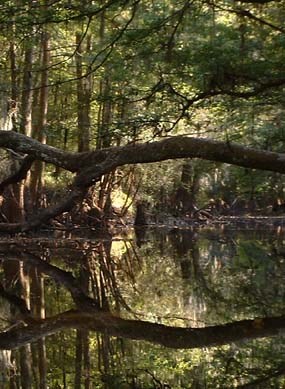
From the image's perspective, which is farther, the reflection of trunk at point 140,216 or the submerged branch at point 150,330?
the reflection of trunk at point 140,216

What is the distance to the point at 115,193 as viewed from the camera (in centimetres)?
2103

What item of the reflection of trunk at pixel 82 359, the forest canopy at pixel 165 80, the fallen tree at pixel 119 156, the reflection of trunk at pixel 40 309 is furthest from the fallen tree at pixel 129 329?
the fallen tree at pixel 119 156

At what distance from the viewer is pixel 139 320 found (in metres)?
6.04

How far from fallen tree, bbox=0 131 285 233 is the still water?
122 centimetres

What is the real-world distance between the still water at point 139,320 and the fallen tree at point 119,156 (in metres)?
1.22

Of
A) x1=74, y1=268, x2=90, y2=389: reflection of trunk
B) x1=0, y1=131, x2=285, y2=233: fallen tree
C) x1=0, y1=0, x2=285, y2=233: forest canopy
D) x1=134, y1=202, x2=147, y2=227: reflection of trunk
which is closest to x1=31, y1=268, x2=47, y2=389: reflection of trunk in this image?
x1=74, y1=268, x2=90, y2=389: reflection of trunk

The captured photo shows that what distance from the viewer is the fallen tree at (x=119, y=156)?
9.98 metres

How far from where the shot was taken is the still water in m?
4.24

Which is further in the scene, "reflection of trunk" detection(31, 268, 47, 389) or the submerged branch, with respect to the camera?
the submerged branch

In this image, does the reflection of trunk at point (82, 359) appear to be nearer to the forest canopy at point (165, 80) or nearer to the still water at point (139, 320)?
the still water at point (139, 320)

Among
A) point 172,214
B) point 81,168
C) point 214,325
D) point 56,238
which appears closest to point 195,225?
point 172,214

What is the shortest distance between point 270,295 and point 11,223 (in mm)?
7347

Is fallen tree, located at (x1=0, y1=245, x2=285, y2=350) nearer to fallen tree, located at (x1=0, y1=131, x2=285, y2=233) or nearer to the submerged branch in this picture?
the submerged branch

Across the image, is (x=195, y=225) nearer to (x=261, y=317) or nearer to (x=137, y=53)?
(x=137, y=53)
